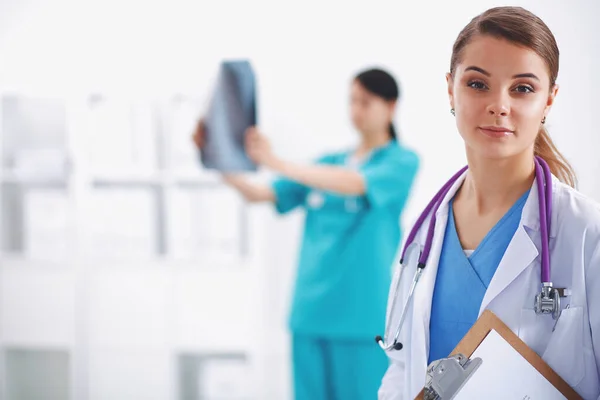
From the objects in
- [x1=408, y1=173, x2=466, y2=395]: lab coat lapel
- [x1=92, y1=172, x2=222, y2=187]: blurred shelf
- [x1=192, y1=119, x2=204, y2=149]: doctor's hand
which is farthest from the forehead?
[x1=92, y1=172, x2=222, y2=187]: blurred shelf

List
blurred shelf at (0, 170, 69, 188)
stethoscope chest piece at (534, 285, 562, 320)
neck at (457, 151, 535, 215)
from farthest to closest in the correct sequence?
blurred shelf at (0, 170, 69, 188) < neck at (457, 151, 535, 215) < stethoscope chest piece at (534, 285, 562, 320)

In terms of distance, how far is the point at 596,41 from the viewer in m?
1.68

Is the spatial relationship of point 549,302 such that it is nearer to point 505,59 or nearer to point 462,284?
point 462,284

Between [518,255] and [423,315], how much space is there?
0.57 feet

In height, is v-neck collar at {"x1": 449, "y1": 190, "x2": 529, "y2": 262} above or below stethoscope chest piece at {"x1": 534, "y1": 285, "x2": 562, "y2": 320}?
above

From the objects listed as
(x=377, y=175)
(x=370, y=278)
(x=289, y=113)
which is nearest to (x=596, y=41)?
(x=377, y=175)

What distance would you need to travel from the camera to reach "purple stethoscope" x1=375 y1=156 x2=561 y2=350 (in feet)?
2.77

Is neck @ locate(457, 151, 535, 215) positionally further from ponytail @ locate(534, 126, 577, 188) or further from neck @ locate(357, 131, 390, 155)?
neck @ locate(357, 131, 390, 155)

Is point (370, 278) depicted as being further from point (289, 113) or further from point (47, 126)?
point (47, 126)

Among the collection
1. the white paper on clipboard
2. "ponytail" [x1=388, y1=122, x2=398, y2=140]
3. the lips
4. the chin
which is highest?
"ponytail" [x1=388, y1=122, x2=398, y2=140]

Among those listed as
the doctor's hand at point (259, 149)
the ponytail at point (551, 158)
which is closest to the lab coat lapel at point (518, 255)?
the ponytail at point (551, 158)

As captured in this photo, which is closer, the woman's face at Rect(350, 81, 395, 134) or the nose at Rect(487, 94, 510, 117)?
the nose at Rect(487, 94, 510, 117)

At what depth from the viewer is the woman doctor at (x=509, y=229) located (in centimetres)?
85


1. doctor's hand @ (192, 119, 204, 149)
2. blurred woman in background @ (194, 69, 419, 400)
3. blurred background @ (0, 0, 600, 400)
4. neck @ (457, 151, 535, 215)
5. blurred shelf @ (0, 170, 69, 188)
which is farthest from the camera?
blurred shelf @ (0, 170, 69, 188)
